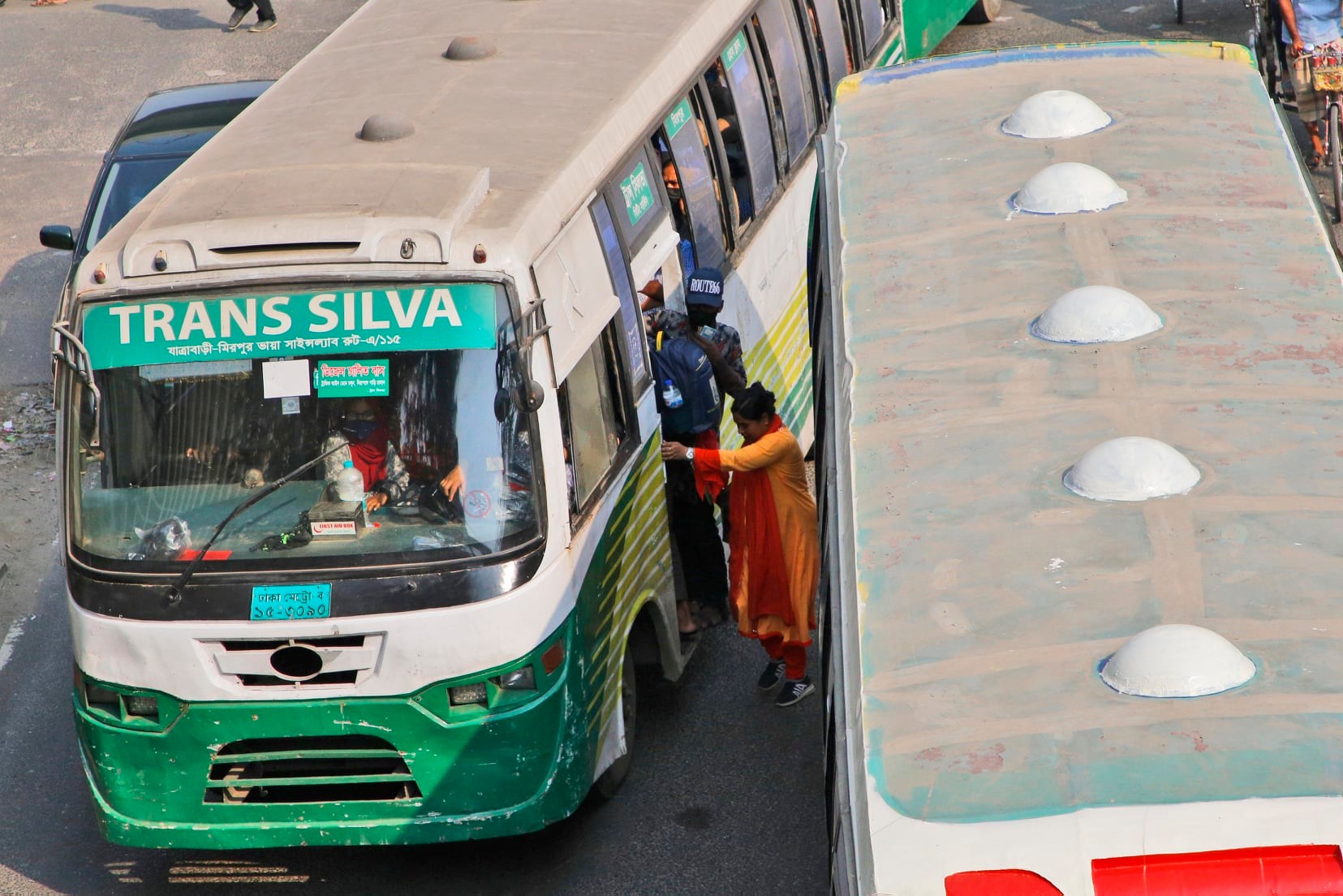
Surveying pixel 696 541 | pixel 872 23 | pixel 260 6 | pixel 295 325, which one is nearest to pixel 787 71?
pixel 872 23

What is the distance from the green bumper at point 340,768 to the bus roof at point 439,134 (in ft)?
5.10

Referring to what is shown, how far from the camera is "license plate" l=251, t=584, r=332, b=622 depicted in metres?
5.77

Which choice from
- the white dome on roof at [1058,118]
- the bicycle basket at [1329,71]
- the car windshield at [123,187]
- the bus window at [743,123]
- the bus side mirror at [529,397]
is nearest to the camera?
the bus side mirror at [529,397]

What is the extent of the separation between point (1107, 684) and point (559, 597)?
2518 mm

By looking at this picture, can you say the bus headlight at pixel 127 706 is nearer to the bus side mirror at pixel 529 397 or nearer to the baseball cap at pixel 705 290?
the bus side mirror at pixel 529 397

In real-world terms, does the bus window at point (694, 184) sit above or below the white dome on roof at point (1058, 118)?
below

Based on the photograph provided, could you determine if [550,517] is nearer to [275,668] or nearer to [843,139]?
[275,668]

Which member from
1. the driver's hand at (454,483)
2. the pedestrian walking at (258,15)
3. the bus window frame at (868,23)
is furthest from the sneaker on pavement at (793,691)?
the pedestrian walking at (258,15)

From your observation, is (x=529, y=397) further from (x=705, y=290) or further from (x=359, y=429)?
(x=705, y=290)

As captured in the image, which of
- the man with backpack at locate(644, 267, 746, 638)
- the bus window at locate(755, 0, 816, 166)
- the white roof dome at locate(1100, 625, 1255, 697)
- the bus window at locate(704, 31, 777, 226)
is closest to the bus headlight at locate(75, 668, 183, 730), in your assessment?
the man with backpack at locate(644, 267, 746, 638)

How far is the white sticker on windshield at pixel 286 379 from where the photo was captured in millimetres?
5848

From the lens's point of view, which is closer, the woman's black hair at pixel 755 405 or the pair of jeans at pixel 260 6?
the woman's black hair at pixel 755 405

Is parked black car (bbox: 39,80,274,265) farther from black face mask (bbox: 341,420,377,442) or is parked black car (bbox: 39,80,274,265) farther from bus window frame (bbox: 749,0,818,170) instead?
black face mask (bbox: 341,420,377,442)

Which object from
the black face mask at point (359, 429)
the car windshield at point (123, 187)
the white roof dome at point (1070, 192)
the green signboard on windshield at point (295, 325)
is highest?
the green signboard on windshield at point (295, 325)
